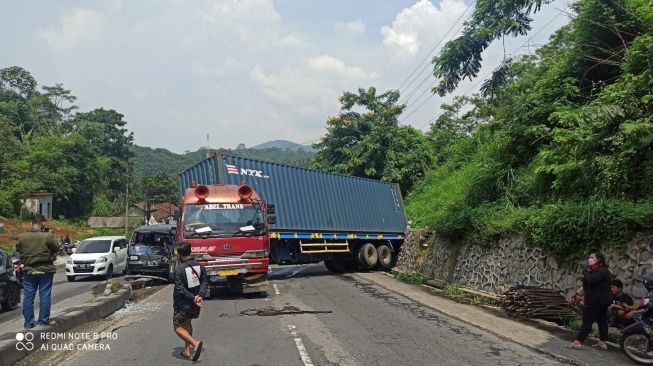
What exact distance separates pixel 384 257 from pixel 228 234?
34.8ft

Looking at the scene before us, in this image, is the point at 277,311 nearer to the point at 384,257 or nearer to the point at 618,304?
the point at 618,304

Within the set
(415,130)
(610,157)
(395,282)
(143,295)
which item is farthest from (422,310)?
(415,130)

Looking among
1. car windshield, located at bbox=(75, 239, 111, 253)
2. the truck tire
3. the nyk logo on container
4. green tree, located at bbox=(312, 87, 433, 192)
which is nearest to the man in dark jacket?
the nyk logo on container

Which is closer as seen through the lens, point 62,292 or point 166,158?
point 62,292

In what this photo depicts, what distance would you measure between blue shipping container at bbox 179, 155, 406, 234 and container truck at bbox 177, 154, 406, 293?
31 millimetres

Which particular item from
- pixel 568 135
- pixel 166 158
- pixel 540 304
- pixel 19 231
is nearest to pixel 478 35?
pixel 568 135

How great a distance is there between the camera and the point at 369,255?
20422 millimetres

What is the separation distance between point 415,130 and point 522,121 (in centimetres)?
1800

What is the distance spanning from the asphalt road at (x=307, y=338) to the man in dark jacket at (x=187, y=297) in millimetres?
280

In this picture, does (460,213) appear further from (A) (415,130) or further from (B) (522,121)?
(A) (415,130)

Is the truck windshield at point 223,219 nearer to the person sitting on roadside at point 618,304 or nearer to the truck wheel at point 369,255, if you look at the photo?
the person sitting on roadside at point 618,304

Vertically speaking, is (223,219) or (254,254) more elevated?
(223,219)

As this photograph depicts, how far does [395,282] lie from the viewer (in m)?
17.3

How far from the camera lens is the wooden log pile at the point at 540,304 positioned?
32.5ft
